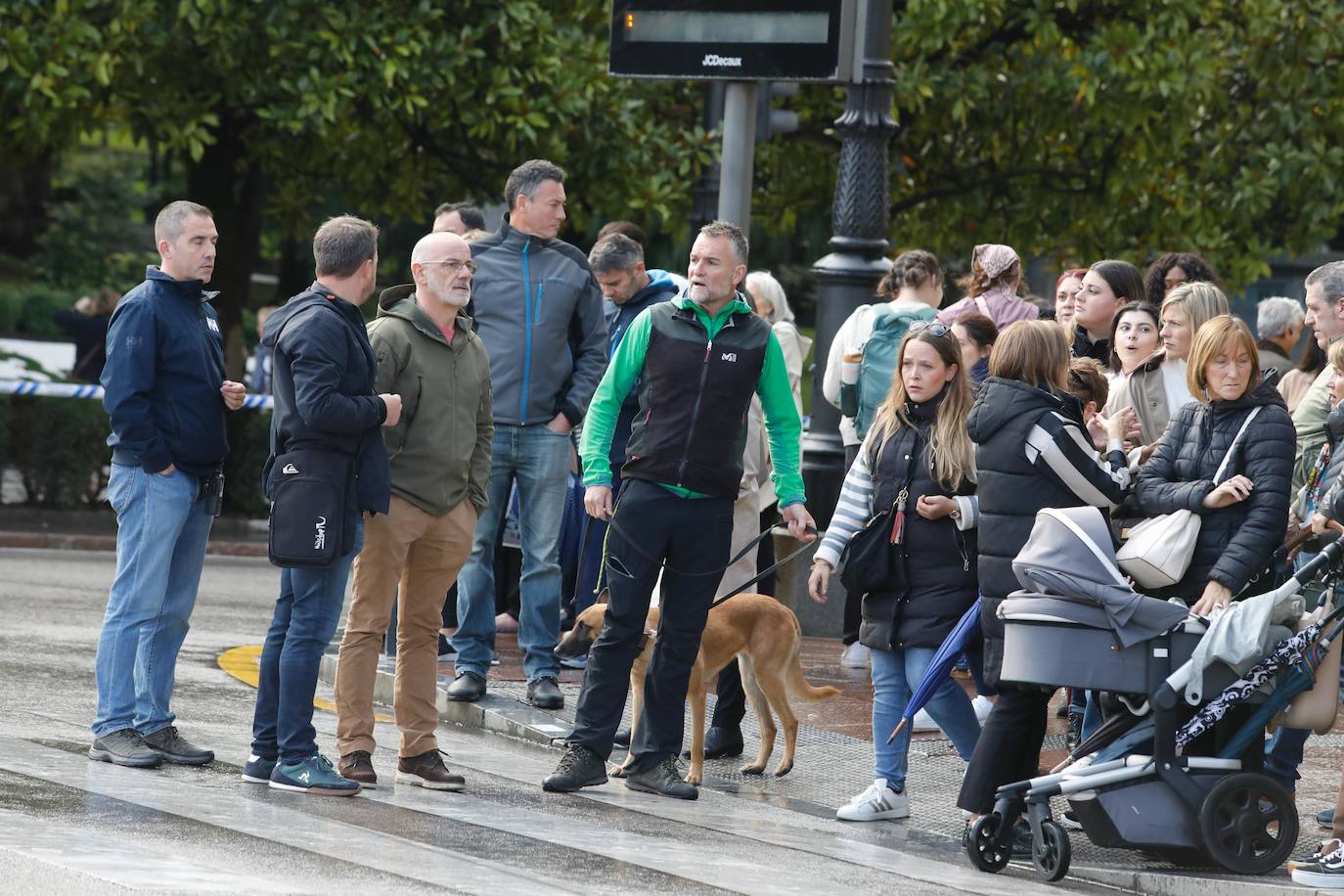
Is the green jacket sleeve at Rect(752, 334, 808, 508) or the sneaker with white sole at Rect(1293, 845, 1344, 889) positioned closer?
the sneaker with white sole at Rect(1293, 845, 1344, 889)

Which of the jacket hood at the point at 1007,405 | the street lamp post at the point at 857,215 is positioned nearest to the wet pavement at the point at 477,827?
the jacket hood at the point at 1007,405

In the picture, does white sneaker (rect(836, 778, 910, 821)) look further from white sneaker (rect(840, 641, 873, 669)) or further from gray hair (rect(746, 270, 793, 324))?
gray hair (rect(746, 270, 793, 324))

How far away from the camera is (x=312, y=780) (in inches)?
282

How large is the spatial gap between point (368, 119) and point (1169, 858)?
12161mm

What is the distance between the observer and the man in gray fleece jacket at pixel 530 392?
30.0ft

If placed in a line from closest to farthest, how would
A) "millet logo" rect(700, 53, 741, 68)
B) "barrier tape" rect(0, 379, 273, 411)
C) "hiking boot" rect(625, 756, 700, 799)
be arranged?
1. "hiking boot" rect(625, 756, 700, 799)
2. "millet logo" rect(700, 53, 741, 68)
3. "barrier tape" rect(0, 379, 273, 411)

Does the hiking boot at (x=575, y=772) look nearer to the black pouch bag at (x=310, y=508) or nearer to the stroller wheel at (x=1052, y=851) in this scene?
the black pouch bag at (x=310, y=508)

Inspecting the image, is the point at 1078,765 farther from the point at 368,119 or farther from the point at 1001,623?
the point at 368,119

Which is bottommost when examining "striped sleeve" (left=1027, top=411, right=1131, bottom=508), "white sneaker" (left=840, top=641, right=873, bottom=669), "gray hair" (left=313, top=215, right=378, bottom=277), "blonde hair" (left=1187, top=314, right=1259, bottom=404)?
"white sneaker" (left=840, top=641, right=873, bottom=669)

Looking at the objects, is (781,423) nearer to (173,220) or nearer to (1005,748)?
(1005,748)

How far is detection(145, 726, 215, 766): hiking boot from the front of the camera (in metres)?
A: 7.62

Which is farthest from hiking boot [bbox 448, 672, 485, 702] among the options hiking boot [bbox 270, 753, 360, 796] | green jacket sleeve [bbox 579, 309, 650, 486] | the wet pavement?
hiking boot [bbox 270, 753, 360, 796]

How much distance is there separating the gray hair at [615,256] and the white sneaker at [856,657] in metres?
2.37

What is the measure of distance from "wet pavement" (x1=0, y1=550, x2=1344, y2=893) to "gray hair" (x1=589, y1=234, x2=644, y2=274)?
6.45 feet
